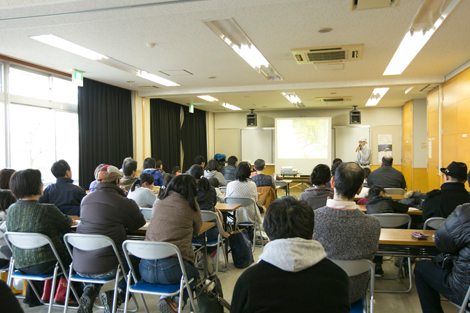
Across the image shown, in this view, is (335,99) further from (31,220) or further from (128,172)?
(31,220)

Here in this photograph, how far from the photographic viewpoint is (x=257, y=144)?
1284 centimetres

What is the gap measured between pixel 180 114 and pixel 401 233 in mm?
8899

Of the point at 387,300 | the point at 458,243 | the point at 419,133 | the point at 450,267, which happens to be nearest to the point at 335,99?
the point at 419,133

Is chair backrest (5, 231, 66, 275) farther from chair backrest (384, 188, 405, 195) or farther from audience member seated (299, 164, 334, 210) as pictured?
chair backrest (384, 188, 405, 195)

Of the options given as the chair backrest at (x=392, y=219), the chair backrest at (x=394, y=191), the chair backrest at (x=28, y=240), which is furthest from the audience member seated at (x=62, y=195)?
the chair backrest at (x=394, y=191)

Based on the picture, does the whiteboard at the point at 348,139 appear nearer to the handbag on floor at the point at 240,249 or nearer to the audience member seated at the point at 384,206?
the audience member seated at the point at 384,206

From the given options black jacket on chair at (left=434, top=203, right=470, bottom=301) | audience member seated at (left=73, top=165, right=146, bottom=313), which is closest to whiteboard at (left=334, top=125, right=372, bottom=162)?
black jacket on chair at (left=434, top=203, right=470, bottom=301)

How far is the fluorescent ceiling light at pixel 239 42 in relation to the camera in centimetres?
384

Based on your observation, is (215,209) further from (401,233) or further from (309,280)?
(309,280)

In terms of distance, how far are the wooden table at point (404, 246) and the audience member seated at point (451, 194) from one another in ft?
1.96

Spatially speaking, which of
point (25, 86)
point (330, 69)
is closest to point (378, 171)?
point (330, 69)

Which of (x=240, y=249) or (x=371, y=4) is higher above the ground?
(x=371, y=4)

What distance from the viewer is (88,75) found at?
631 centimetres

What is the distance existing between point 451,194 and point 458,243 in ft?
4.18
